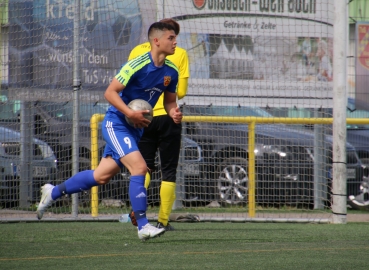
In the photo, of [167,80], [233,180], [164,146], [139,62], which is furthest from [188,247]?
[233,180]

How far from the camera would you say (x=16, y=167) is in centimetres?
1061

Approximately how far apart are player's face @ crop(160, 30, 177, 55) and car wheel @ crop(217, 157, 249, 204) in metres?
4.62

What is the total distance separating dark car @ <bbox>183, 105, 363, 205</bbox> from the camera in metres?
11.3

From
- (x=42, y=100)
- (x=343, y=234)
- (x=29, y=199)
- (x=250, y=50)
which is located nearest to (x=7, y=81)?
(x=42, y=100)

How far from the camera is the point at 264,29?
38.1 ft

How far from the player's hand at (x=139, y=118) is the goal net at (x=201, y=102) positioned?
148 inches

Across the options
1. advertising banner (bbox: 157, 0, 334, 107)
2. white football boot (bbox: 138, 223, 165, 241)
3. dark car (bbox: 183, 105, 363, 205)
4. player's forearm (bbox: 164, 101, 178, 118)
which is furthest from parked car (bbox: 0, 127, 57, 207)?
white football boot (bbox: 138, 223, 165, 241)

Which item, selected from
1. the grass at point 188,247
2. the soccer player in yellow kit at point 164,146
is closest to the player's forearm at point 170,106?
the soccer player in yellow kit at point 164,146

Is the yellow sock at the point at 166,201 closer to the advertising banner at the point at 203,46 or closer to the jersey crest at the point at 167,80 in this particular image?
Result: the jersey crest at the point at 167,80

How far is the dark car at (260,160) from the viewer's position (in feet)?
37.1

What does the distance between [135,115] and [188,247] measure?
44.9 inches

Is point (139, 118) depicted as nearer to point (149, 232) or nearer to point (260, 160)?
point (149, 232)

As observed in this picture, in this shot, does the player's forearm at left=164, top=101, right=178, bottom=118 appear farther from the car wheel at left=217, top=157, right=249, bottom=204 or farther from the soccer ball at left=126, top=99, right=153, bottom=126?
the car wheel at left=217, top=157, right=249, bottom=204

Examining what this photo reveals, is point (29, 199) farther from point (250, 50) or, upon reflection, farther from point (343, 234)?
point (343, 234)
